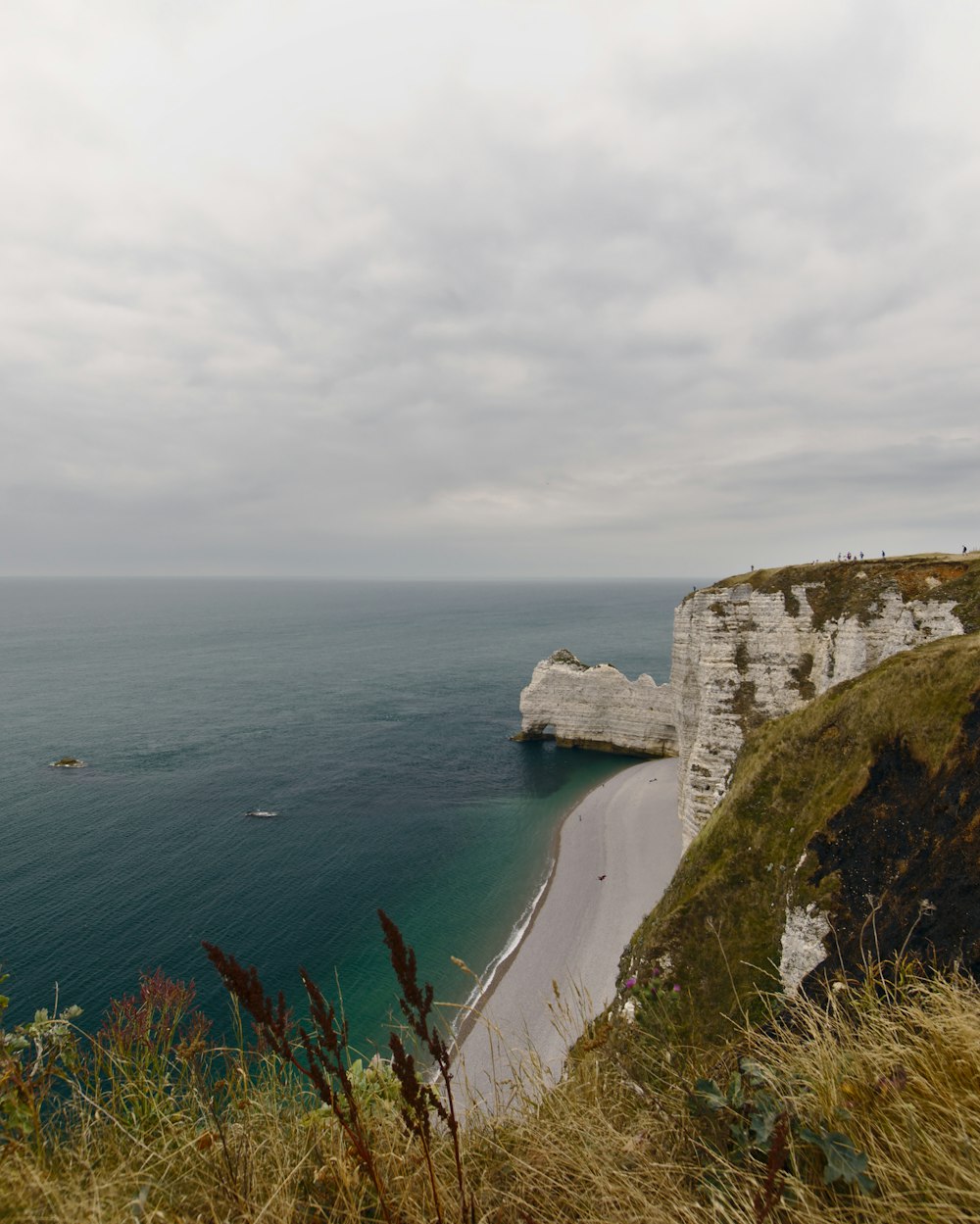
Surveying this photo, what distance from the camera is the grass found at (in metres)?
3.09

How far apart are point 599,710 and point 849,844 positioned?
49010 mm

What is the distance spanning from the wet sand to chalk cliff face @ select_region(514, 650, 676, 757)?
786 cm

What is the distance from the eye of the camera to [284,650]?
13050cm

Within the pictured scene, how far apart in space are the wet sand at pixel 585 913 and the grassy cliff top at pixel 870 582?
19.3m

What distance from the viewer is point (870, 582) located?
2748 centimetres

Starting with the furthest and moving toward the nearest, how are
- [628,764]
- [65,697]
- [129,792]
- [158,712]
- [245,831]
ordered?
1. [65,697]
2. [158,712]
3. [628,764]
4. [129,792]
5. [245,831]

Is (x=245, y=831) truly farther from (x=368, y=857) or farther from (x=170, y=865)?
(x=368, y=857)

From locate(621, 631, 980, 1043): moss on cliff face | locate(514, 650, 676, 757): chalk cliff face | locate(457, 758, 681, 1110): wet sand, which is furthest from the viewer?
locate(514, 650, 676, 757): chalk cliff face

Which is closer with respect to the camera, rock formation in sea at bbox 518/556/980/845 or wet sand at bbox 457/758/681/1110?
wet sand at bbox 457/758/681/1110

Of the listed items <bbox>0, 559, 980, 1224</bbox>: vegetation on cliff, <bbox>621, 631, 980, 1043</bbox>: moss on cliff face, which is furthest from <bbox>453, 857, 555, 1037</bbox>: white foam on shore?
<bbox>0, 559, 980, 1224</bbox>: vegetation on cliff

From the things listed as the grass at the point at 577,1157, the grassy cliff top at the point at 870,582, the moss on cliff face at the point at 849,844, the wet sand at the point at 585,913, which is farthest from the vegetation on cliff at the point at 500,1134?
the grassy cliff top at the point at 870,582

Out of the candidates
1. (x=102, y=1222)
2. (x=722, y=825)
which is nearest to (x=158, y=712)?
(x=722, y=825)

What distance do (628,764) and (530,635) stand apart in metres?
98.0

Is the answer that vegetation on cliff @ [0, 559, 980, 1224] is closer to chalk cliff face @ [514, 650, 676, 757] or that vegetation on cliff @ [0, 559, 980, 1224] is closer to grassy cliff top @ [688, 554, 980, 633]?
Answer: grassy cliff top @ [688, 554, 980, 633]
